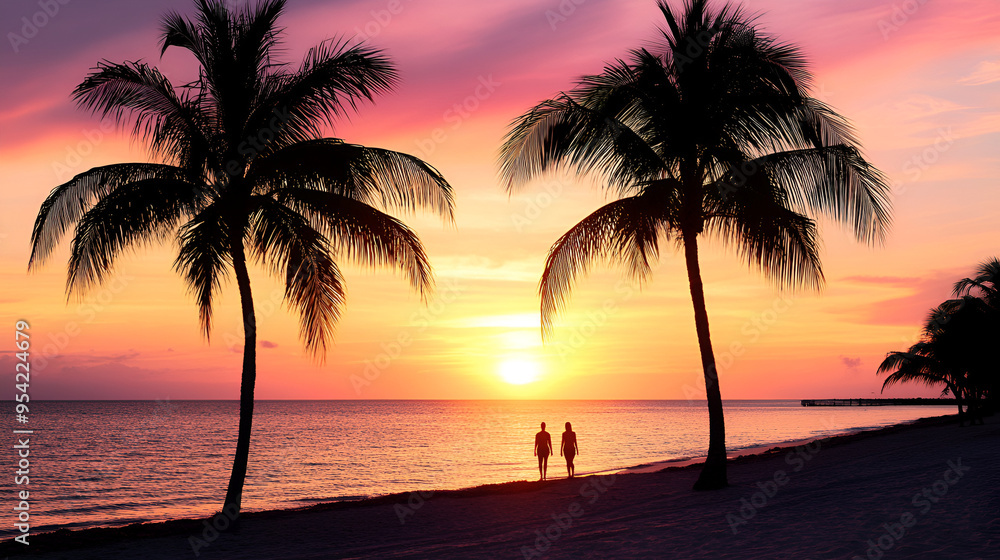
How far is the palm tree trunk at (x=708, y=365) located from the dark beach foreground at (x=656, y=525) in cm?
48

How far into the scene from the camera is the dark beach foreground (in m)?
8.83

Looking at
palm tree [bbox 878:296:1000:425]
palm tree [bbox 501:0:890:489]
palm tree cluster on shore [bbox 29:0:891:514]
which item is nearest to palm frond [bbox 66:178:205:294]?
palm tree cluster on shore [bbox 29:0:891:514]

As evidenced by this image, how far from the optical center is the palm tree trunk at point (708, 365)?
47.1 feet

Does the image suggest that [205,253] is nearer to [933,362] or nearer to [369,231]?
[369,231]

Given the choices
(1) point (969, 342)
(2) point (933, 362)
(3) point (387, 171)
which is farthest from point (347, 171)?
(2) point (933, 362)

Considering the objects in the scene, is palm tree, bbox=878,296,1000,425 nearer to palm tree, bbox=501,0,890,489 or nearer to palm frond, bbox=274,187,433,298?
palm tree, bbox=501,0,890,489

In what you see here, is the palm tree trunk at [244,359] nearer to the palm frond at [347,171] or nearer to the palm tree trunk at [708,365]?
the palm frond at [347,171]

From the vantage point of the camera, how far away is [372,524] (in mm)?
14070

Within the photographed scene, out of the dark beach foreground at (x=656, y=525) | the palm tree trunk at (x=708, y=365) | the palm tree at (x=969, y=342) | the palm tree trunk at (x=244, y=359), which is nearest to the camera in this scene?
the dark beach foreground at (x=656, y=525)

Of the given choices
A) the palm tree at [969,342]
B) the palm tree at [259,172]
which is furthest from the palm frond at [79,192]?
the palm tree at [969,342]

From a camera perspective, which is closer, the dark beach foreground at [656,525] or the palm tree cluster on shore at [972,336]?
the dark beach foreground at [656,525]

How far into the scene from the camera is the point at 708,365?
14383 mm

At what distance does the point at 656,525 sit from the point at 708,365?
436 cm

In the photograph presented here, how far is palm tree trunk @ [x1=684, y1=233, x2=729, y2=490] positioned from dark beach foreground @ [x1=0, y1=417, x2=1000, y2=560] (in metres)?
0.48
